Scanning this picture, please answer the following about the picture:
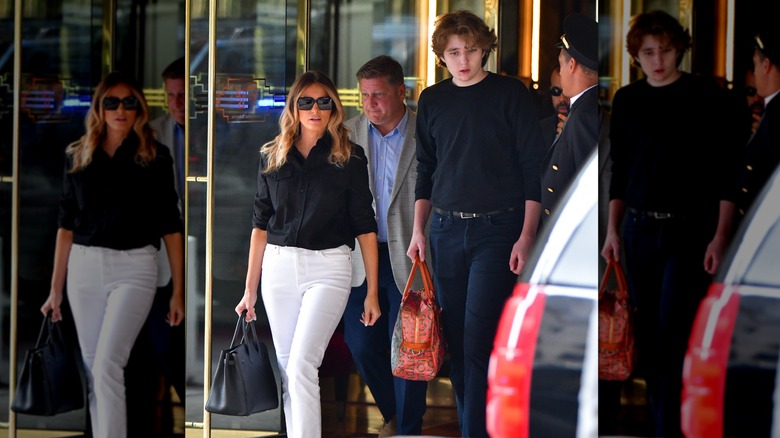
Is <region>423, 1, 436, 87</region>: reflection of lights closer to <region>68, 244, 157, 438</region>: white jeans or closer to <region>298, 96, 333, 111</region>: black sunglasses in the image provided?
<region>298, 96, 333, 111</region>: black sunglasses

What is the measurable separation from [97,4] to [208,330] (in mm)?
1593

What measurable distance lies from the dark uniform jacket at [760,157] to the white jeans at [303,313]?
5.22 ft

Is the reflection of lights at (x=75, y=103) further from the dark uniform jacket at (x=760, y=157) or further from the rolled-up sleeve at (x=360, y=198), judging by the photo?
the dark uniform jacket at (x=760, y=157)

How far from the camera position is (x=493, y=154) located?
367 centimetres

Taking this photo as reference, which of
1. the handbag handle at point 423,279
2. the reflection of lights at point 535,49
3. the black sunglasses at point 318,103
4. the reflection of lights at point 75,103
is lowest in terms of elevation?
the handbag handle at point 423,279

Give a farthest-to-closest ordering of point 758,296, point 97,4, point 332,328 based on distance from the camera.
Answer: point 97,4 < point 332,328 < point 758,296

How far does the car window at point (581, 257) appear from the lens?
361 cm

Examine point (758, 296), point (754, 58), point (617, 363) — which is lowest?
point (617, 363)

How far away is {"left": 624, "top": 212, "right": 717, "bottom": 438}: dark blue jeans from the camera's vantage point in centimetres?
361

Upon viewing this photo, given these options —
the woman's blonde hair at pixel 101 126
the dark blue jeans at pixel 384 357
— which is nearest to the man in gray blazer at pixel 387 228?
the dark blue jeans at pixel 384 357

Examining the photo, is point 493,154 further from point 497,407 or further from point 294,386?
point 294,386

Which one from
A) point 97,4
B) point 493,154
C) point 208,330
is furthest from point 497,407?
point 97,4

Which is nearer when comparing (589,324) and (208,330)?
(589,324)

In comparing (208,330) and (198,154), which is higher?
(198,154)
